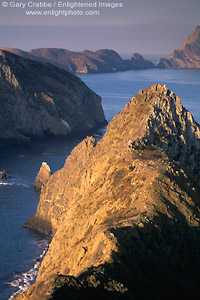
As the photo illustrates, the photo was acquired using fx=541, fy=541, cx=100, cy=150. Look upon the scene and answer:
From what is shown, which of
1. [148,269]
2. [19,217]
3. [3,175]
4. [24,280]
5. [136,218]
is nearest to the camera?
[148,269]

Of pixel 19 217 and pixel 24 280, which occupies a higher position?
pixel 19 217

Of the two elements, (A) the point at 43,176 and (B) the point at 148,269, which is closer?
(B) the point at 148,269

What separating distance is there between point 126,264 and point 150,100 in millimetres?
32474

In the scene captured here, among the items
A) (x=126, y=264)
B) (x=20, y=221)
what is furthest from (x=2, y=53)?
(x=126, y=264)

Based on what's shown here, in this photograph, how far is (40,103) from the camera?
16862 centimetres

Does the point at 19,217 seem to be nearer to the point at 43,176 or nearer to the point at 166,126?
the point at 43,176

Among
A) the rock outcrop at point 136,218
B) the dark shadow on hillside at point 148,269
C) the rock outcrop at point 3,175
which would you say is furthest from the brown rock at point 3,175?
the dark shadow on hillside at point 148,269

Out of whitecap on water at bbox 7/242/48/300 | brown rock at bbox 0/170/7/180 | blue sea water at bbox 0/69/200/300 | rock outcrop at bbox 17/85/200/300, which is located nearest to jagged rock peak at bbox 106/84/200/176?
rock outcrop at bbox 17/85/200/300

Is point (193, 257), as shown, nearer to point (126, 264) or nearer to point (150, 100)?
point (126, 264)

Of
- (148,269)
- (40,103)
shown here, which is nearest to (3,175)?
(40,103)

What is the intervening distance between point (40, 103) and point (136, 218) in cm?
13470

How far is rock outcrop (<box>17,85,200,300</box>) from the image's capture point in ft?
96.6

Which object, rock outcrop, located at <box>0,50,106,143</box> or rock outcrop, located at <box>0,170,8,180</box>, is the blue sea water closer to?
rock outcrop, located at <box>0,170,8,180</box>

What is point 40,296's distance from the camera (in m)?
27.2
